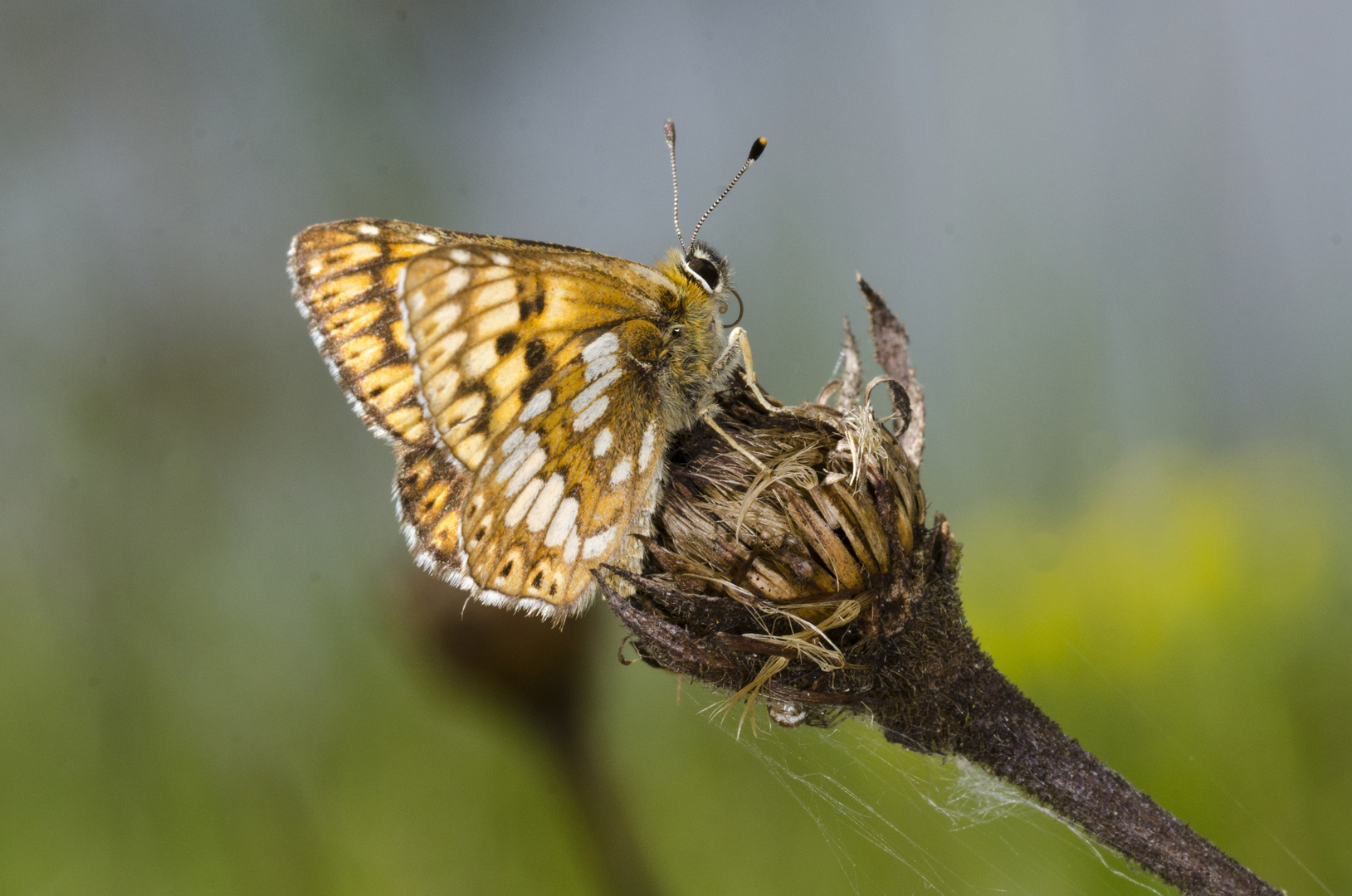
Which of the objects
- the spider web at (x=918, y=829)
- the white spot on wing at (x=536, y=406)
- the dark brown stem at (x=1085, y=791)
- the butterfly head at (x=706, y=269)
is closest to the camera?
the dark brown stem at (x=1085, y=791)

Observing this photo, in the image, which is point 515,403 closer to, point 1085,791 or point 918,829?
point 1085,791

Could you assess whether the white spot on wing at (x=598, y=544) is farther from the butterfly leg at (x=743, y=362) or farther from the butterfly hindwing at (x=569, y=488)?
the butterfly leg at (x=743, y=362)

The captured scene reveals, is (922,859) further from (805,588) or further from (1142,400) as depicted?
(1142,400)

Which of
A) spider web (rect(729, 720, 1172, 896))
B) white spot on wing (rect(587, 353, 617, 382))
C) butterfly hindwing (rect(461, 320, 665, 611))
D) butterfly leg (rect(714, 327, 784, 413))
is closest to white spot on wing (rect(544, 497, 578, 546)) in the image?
butterfly hindwing (rect(461, 320, 665, 611))

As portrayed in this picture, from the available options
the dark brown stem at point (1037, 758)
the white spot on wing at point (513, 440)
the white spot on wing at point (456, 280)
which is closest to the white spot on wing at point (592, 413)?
the white spot on wing at point (513, 440)

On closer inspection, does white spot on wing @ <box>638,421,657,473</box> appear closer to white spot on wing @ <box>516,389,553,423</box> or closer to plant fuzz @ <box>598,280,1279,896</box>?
plant fuzz @ <box>598,280,1279,896</box>
